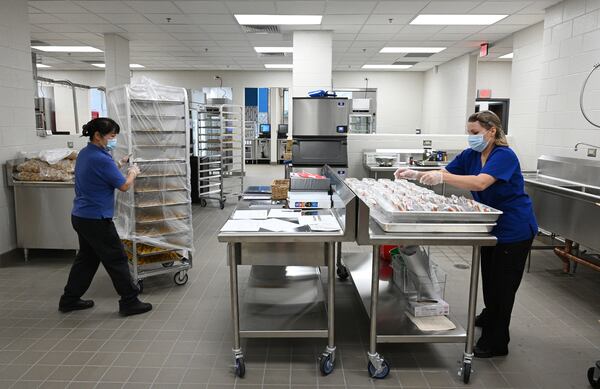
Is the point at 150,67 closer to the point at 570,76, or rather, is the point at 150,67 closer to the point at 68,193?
Answer: the point at 68,193

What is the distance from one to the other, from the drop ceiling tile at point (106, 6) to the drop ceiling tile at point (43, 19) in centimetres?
86

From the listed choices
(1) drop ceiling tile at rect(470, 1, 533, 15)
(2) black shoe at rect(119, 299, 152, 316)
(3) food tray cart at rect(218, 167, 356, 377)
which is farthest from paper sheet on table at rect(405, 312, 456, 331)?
(1) drop ceiling tile at rect(470, 1, 533, 15)

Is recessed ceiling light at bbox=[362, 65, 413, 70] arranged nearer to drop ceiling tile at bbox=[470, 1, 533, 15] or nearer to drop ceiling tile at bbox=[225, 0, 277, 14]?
drop ceiling tile at bbox=[470, 1, 533, 15]

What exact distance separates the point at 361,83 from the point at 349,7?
656 centimetres

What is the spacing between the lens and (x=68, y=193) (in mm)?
4391

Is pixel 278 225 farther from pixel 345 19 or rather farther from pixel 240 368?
pixel 345 19

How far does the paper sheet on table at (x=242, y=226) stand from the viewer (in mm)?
2361

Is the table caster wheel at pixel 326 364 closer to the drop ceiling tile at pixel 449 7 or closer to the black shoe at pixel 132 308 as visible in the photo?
the black shoe at pixel 132 308

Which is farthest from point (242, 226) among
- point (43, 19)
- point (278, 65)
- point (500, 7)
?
point (278, 65)

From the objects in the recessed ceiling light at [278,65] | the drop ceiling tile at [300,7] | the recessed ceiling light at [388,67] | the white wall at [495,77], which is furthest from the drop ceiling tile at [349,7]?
the white wall at [495,77]

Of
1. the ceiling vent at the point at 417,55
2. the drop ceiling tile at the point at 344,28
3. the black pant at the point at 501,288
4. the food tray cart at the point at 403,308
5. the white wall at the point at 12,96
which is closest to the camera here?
the food tray cart at the point at 403,308

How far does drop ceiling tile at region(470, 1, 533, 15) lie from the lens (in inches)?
207

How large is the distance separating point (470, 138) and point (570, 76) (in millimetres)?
3180

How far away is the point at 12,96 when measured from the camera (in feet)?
14.5
